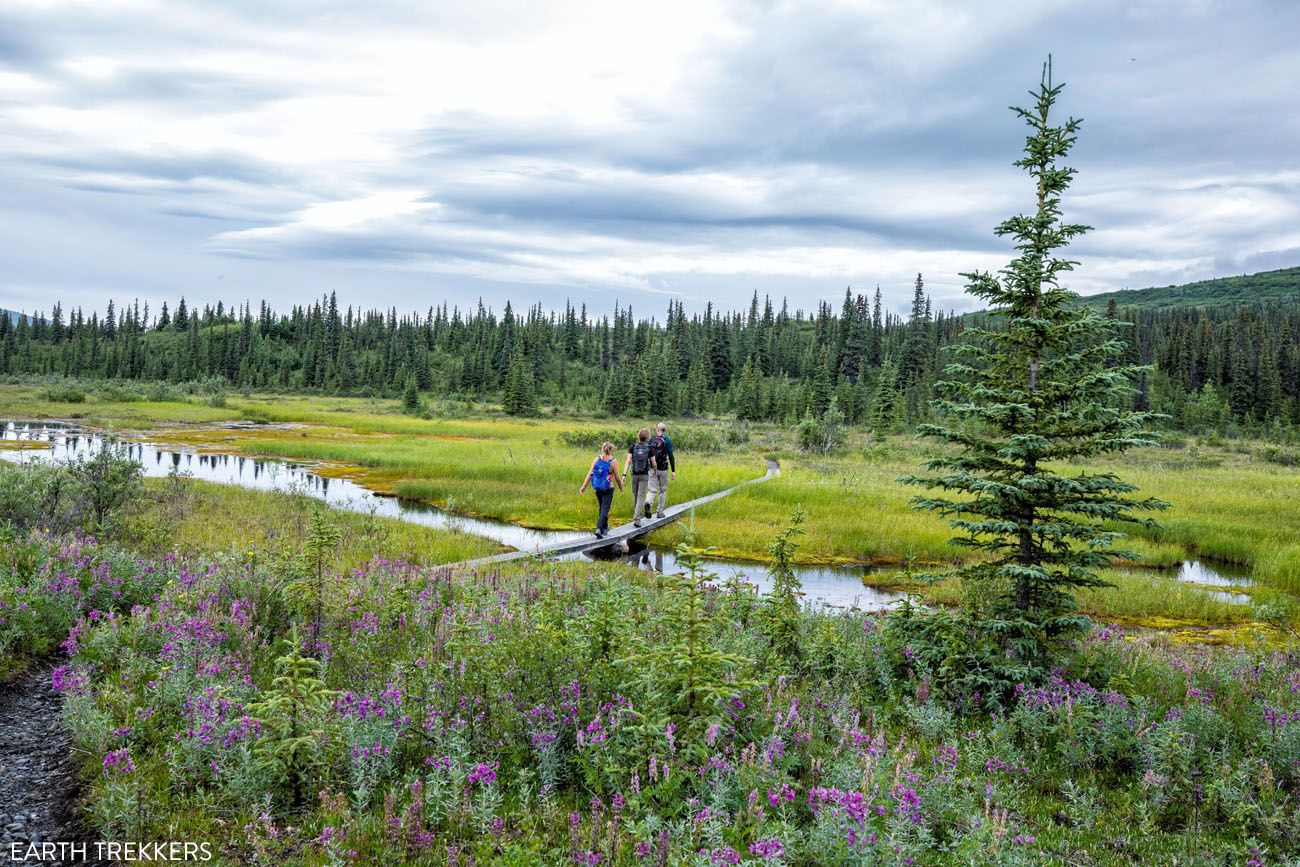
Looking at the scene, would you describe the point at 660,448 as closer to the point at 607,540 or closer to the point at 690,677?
the point at 607,540

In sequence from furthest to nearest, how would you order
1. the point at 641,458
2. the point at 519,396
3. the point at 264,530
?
the point at 519,396 → the point at 641,458 → the point at 264,530

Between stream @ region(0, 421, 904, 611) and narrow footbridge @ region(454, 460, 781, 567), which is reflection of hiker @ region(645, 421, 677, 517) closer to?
narrow footbridge @ region(454, 460, 781, 567)

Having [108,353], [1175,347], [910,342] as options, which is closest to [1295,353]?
[1175,347]

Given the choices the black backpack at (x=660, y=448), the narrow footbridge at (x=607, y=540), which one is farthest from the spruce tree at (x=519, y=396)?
the black backpack at (x=660, y=448)

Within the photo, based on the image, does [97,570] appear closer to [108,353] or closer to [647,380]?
[647,380]

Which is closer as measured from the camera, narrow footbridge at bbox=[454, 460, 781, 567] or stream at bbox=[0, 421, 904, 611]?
narrow footbridge at bbox=[454, 460, 781, 567]

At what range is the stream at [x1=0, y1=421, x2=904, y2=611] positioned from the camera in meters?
15.6

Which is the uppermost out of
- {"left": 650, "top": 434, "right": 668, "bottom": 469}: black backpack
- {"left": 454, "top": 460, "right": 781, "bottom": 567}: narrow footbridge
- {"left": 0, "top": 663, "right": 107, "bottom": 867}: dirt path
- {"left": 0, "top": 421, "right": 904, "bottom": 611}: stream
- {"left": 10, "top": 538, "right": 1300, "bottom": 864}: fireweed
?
{"left": 650, "top": 434, "right": 668, "bottom": 469}: black backpack

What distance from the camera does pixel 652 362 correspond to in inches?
3691

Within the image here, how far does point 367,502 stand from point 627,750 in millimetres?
21710

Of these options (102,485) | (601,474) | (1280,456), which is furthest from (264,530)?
(1280,456)

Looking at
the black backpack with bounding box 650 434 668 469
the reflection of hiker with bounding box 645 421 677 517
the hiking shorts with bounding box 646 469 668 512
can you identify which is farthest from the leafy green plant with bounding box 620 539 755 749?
the hiking shorts with bounding box 646 469 668 512

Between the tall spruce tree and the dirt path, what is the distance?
7.46 m

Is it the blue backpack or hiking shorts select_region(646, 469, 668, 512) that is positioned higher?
the blue backpack
